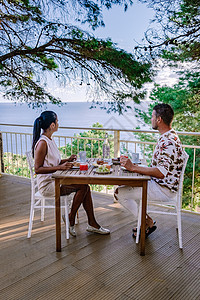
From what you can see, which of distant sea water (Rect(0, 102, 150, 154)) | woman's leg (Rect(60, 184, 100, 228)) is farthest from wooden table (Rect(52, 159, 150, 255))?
distant sea water (Rect(0, 102, 150, 154))

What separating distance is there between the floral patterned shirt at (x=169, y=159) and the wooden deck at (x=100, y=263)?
1.85 ft

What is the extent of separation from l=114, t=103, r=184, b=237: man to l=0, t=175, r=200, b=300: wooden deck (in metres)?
0.44

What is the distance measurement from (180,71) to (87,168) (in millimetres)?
4839

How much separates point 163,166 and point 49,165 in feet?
3.22

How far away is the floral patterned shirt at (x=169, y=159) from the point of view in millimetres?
2094

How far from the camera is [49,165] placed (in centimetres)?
232

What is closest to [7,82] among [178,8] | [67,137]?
[67,137]

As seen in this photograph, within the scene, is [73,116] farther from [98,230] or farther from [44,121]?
[98,230]

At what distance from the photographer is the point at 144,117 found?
9.07 metres

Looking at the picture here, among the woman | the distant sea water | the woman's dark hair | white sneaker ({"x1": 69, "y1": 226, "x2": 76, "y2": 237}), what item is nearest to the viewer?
the woman

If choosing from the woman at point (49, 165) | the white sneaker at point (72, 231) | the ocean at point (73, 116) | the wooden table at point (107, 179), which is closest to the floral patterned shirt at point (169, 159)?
the wooden table at point (107, 179)

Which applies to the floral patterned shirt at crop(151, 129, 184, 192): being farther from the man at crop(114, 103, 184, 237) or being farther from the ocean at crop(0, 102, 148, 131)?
the ocean at crop(0, 102, 148, 131)

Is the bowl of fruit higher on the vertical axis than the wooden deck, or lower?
higher

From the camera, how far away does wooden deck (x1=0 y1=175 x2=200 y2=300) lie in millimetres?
1678
